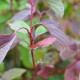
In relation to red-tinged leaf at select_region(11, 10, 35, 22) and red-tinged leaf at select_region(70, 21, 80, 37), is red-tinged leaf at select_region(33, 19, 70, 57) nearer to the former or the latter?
red-tinged leaf at select_region(11, 10, 35, 22)

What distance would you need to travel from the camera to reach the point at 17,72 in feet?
2.20

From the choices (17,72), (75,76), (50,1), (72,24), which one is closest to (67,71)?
(75,76)

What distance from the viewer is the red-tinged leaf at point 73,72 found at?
26.6 inches

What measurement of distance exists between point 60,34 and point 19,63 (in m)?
0.50

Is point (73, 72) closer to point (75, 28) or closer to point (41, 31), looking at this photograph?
point (41, 31)

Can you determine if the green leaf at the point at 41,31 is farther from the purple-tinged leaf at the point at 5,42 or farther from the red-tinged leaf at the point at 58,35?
the purple-tinged leaf at the point at 5,42

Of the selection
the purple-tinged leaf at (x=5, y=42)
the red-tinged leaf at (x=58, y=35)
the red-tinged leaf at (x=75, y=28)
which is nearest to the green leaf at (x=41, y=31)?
the red-tinged leaf at (x=58, y=35)

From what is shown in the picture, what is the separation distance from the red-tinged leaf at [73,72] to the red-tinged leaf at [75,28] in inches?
14.2

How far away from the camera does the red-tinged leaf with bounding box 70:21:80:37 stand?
1047mm

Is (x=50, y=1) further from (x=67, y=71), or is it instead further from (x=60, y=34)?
(x=67, y=71)

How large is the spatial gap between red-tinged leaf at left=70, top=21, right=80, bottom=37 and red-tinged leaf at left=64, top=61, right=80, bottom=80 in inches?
14.2

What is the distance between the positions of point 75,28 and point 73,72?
1.37 ft

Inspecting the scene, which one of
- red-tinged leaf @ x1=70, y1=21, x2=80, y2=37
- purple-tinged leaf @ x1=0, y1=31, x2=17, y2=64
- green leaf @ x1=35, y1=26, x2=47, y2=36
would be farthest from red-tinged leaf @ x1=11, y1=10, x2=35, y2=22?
red-tinged leaf @ x1=70, y1=21, x2=80, y2=37

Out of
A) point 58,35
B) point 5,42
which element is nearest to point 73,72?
point 58,35
